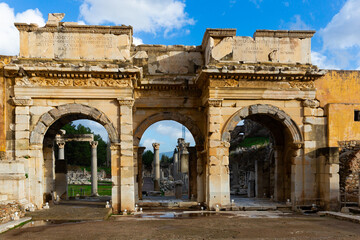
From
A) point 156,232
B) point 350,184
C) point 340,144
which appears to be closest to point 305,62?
point 340,144

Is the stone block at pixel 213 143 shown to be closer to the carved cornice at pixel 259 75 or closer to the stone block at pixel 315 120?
the carved cornice at pixel 259 75

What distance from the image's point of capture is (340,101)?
14.9m

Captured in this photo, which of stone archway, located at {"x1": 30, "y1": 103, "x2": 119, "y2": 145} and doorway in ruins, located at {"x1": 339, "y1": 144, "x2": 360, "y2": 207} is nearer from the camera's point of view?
stone archway, located at {"x1": 30, "y1": 103, "x2": 119, "y2": 145}

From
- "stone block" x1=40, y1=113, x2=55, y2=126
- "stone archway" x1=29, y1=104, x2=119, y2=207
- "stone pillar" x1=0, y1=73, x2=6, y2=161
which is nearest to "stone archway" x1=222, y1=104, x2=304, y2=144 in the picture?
"stone archway" x1=29, y1=104, x2=119, y2=207

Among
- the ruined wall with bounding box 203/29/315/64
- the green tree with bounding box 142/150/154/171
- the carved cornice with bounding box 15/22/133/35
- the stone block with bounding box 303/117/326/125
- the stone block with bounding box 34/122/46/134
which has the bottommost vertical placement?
the green tree with bounding box 142/150/154/171

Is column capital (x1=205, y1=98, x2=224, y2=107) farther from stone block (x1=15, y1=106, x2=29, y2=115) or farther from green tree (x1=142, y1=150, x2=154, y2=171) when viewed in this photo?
green tree (x1=142, y1=150, x2=154, y2=171)

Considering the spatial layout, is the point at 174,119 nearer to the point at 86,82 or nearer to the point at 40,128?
the point at 86,82

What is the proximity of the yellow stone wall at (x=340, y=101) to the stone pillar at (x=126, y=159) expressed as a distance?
7512mm

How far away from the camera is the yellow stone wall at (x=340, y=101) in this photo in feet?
47.5

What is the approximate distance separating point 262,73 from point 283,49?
1.80 meters

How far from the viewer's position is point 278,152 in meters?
17.1

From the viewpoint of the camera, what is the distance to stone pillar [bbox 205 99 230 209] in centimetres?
1376

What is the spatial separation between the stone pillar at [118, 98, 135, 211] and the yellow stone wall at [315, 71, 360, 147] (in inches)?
296

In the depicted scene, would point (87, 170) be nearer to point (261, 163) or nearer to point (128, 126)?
point (261, 163)
